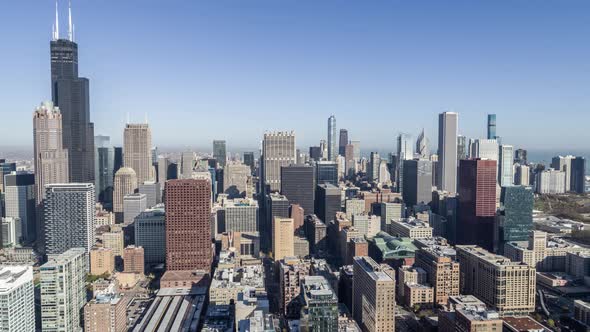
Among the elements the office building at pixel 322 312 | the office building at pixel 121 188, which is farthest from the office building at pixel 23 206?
the office building at pixel 322 312

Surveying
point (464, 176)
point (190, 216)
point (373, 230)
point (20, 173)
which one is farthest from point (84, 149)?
point (464, 176)

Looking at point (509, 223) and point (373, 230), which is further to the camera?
point (373, 230)

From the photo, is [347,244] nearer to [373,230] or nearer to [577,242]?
[373,230]

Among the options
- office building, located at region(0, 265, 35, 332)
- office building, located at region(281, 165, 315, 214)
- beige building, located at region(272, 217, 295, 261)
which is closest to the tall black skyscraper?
office building, located at region(281, 165, 315, 214)

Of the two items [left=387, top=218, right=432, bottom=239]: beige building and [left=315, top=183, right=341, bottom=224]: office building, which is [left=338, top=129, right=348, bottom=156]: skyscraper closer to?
[left=315, top=183, right=341, bottom=224]: office building

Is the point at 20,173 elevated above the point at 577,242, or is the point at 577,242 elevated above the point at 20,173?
the point at 20,173

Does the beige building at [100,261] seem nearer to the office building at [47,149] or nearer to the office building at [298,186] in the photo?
the office building at [47,149]

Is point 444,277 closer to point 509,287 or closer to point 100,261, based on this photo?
point 509,287
